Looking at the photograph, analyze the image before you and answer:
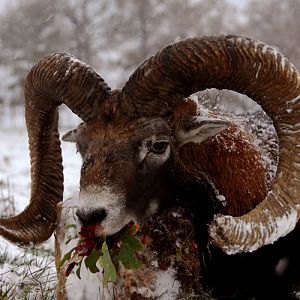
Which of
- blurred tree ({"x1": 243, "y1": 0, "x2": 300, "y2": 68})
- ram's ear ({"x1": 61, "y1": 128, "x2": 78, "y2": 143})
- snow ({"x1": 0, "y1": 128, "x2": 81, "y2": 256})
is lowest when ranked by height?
ram's ear ({"x1": 61, "y1": 128, "x2": 78, "y2": 143})

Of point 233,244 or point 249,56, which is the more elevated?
point 249,56

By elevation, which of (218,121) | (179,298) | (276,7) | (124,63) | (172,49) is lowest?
(179,298)

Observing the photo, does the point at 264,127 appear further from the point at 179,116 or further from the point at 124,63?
the point at 124,63

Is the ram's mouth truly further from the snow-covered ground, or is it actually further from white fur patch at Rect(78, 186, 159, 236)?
the snow-covered ground

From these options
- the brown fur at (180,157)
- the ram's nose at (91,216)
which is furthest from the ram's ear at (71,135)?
the ram's nose at (91,216)

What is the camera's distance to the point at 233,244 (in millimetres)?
4062

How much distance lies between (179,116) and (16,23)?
38347 mm

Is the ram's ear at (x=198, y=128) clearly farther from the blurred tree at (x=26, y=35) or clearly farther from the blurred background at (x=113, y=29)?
the blurred tree at (x=26, y=35)

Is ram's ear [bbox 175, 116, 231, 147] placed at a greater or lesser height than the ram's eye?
greater

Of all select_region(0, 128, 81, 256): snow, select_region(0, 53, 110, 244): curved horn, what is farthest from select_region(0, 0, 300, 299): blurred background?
select_region(0, 53, 110, 244): curved horn

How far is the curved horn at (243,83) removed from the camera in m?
4.32

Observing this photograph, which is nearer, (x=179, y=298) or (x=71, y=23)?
(x=179, y=298)

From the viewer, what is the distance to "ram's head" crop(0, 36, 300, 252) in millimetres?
4191

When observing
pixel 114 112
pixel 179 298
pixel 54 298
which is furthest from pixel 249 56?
pixel 54 298
